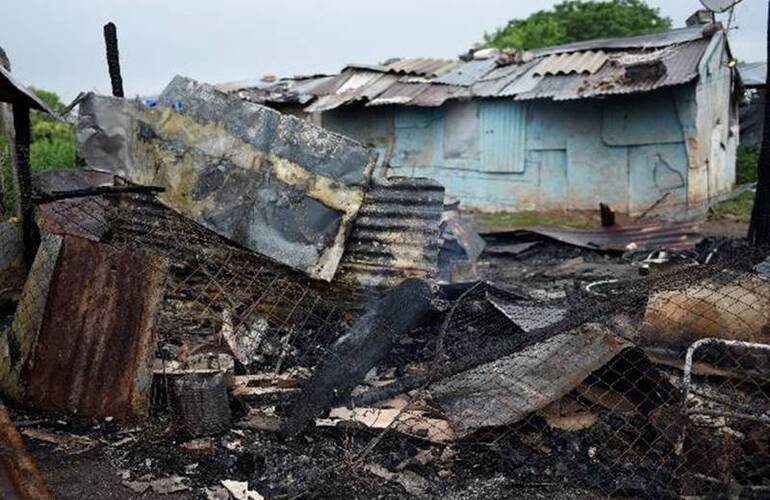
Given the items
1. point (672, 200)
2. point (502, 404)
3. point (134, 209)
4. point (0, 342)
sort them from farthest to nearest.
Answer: point (672, 200) < point (134, 209) < point (0, 342) < point (502, 404)

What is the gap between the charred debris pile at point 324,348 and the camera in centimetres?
375

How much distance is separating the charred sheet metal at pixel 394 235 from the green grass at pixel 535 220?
27.6 ft

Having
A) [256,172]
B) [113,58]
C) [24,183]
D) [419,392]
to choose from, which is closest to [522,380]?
[419,392]

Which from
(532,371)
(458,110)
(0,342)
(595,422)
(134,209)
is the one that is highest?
(458,110)

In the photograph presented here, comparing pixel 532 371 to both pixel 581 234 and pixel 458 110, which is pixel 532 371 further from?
pixel 458 110

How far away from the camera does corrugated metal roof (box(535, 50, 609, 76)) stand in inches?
566

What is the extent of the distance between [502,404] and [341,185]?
243 centimetres

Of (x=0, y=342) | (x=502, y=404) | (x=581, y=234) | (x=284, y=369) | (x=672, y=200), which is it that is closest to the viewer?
(x=502, y=404)

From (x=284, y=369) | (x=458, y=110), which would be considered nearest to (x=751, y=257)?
(x=284, y=369)

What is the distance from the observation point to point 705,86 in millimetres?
14062

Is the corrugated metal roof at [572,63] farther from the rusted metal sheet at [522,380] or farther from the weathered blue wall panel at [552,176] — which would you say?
the rusted metal sheet at [522,380]

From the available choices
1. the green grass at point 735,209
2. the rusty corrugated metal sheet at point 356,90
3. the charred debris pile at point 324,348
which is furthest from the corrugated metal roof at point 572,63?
the charred debris pile at point 324,348

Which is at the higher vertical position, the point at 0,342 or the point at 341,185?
the point at 341,185

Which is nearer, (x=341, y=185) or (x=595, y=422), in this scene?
(x=595, y=422)
